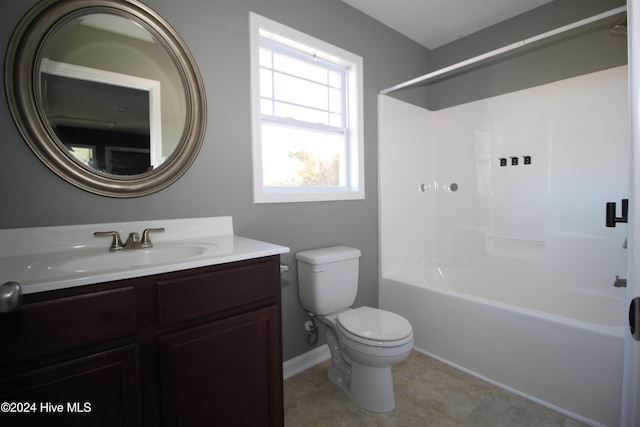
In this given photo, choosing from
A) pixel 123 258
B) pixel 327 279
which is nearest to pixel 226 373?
pixel 123 258

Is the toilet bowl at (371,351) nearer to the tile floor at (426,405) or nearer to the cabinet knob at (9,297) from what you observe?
the tile floor at (426,405)

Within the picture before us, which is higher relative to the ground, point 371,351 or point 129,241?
point 129,241

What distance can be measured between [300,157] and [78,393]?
1633 mm

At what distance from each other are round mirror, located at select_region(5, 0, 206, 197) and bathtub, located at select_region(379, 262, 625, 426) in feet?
6.13

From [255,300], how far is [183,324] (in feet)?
0.87

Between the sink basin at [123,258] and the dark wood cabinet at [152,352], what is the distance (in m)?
0.17

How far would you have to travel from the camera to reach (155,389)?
3.12 ft

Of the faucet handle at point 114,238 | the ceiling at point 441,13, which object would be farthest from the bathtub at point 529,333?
the ceiling at point 441,13

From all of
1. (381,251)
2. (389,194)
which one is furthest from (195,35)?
(381,251)

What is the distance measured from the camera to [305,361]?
2016 millimetres

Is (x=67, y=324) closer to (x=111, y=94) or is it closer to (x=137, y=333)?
(x=137, y=333)

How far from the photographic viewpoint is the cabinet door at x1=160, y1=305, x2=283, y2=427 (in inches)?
38.5

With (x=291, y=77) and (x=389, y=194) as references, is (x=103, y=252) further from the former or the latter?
(x=389, y=194)

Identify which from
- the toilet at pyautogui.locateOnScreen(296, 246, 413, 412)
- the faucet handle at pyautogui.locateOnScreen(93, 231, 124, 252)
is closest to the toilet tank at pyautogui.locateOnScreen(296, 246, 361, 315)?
the toilet at pyautogui.locateOnScreen(296, 246, 413, 412)
